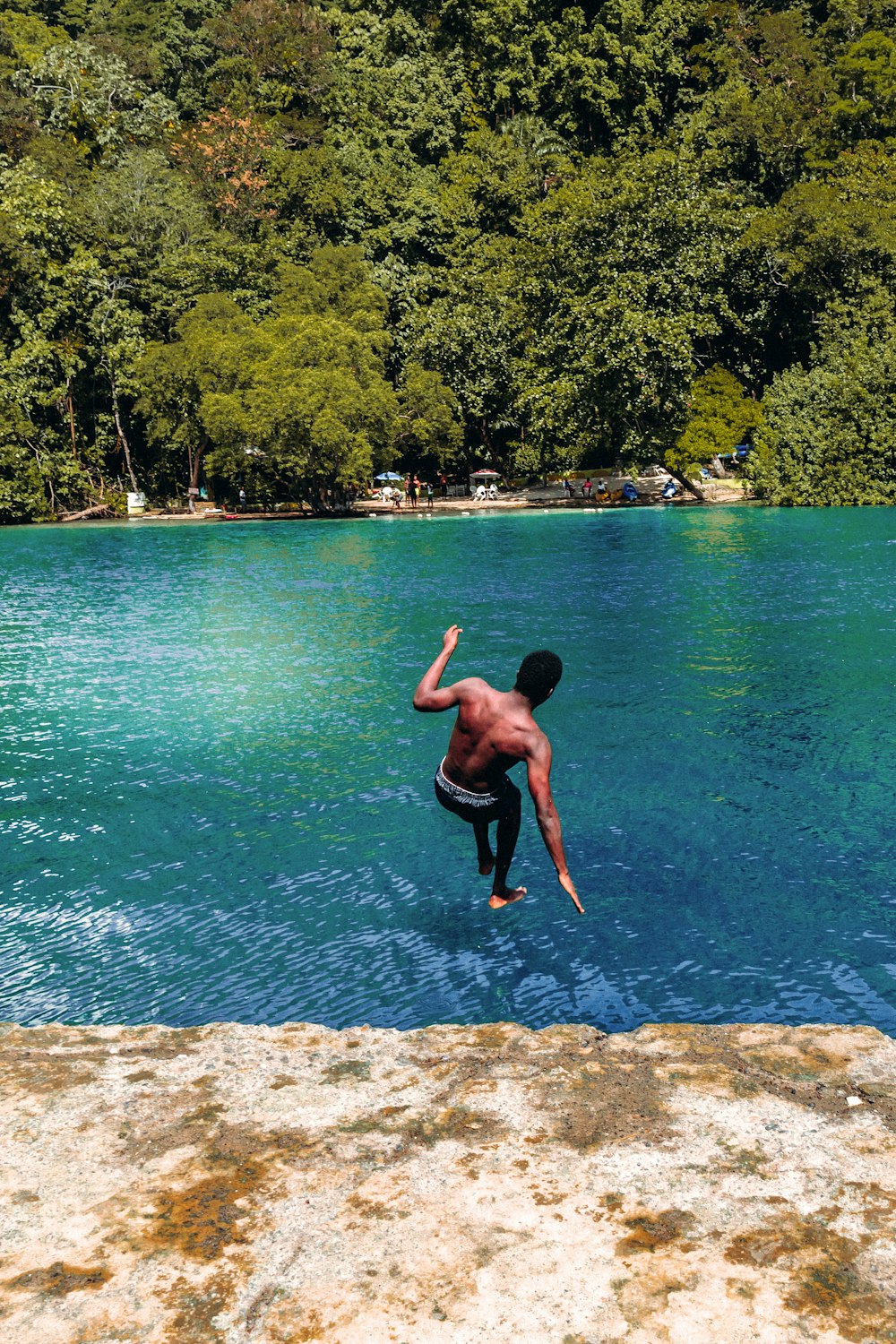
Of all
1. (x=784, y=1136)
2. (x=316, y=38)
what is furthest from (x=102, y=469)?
(x=784, y=1136)

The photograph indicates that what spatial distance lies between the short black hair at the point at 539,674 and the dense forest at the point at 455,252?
49010 millimetres

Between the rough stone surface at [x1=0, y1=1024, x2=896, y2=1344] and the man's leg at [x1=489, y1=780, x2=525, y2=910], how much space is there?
2398 mm

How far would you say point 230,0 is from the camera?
3509 inches

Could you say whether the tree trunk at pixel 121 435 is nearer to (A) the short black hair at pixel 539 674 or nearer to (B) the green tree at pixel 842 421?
(B) the green tree at pixel 842 421

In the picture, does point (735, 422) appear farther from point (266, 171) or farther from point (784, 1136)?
point (784, 1136)

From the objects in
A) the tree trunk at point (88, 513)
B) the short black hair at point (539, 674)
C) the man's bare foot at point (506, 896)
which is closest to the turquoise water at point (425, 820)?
the man's bare foot at point (506, 896)

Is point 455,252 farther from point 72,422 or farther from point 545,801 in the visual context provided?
point 545,801

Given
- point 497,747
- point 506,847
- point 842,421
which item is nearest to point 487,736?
point 497,747

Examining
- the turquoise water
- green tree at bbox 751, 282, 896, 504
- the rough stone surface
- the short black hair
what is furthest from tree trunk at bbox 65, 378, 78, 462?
the rough stone surface

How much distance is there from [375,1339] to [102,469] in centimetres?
6864

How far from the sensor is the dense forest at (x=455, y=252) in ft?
184

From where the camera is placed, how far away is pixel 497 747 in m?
7.81

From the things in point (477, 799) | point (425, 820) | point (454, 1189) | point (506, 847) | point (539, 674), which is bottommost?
point (425, 820)

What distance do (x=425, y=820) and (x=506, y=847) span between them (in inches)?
136
